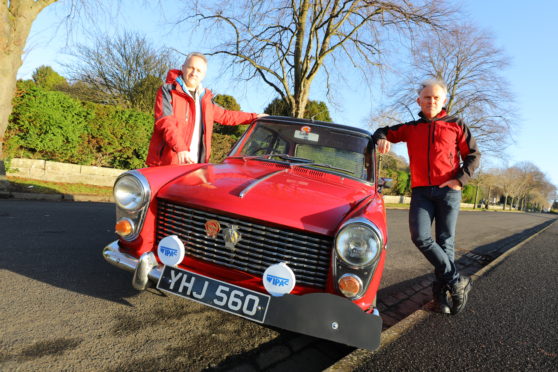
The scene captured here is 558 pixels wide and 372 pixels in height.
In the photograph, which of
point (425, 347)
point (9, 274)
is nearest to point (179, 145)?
point (9, 274)

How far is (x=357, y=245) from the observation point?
192 centimetres

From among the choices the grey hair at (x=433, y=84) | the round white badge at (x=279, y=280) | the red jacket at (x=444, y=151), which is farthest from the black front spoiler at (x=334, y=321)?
the grey hair at (x=433, y=84)

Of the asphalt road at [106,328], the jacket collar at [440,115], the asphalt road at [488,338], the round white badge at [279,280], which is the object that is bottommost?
the asphalt road at [106,328]

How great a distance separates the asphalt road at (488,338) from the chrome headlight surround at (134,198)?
5.30 ft

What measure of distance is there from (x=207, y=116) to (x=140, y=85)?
17.9 m

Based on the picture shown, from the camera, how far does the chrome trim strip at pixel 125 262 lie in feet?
6.74

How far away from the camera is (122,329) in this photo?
6.95 feet

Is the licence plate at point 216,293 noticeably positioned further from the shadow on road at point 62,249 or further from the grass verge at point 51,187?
the grass verge at point 51,187

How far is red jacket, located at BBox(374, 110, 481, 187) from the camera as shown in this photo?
113 inches

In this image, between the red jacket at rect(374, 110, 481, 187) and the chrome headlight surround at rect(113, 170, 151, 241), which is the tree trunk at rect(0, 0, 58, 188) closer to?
the chrome headlight surround at rect(113, 170, 151, 241)

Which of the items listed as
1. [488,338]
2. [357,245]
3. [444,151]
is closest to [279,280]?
[357,245]

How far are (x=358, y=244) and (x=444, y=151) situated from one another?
58.3 inches

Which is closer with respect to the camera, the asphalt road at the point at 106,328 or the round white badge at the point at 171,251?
the asphalt road at the point at 106,328

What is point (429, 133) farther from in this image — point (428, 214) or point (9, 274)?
point (9, 274)
